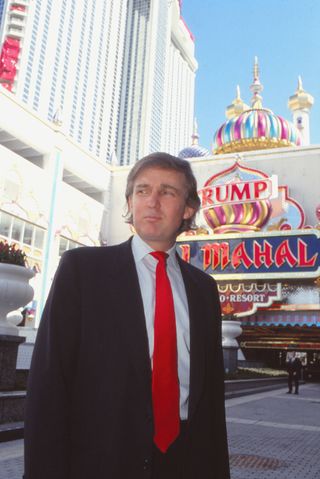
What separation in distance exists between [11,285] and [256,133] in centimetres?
3230

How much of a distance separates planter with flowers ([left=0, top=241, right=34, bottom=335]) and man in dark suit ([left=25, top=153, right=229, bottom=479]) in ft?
17.4

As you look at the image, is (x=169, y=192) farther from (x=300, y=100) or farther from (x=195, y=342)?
(x=300, y=100)

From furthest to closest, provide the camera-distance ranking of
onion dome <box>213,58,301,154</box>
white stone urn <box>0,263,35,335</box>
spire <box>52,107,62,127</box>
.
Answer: onion dome <box>213,58,301,154</box> < spire <box>52,107,62,127</box> < white stone urn <box>0,263,35,335</box>

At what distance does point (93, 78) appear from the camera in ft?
385

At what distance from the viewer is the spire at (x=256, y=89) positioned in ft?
137

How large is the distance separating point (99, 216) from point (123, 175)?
4263mm

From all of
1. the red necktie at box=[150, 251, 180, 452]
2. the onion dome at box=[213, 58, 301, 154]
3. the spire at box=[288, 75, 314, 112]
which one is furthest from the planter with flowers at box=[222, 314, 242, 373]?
the spire at box=[288, 75, 314, 112]

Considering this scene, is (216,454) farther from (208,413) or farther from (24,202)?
(24,202)

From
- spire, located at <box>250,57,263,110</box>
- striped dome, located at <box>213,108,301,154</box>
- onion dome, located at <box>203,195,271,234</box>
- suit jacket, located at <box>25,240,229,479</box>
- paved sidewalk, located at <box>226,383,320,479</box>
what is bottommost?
paved sidewalk, located at <box>226,383,320,479</box>

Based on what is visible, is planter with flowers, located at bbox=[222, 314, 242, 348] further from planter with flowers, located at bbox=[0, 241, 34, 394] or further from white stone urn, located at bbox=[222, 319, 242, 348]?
planter with flowers, located at bbox=[0, 241, 34, 394]

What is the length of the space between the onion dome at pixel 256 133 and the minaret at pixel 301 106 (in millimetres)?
15471

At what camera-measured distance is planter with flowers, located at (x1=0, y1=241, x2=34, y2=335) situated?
7.24m

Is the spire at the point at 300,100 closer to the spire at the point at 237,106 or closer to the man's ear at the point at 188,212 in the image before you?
the spire at the point at 237,106

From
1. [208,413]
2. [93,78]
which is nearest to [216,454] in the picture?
[208,413]
